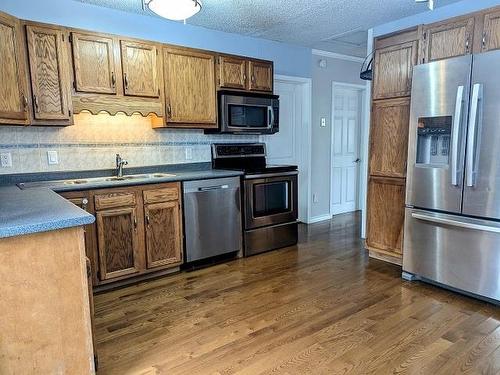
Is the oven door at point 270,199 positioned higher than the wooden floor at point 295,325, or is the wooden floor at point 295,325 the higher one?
the oven door at point 270,199

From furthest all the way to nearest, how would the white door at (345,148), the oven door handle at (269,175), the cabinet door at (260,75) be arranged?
the white door at (345,148) → the cabinet door at (260,75) → the oven door handle at (269,175)

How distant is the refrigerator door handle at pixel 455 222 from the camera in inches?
96.0

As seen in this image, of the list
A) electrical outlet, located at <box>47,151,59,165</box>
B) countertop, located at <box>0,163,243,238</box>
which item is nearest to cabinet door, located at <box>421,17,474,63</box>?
countertop, located at <box>0,163,243,238</box>

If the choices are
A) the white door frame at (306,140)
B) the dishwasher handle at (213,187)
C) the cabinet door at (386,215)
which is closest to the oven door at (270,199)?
the dishwasher handle at (213,187)

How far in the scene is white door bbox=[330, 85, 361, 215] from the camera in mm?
5364

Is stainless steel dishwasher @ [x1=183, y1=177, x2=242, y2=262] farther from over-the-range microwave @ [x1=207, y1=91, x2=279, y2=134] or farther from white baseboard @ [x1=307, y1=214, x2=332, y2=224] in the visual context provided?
white baseboard @ [x1=307, y1=214, x2=332, y2=224]

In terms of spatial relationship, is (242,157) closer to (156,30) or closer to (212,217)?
(212,217)

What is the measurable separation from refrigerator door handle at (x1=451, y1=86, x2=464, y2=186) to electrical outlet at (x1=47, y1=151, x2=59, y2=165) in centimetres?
329

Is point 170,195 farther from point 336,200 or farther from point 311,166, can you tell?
point 336,200

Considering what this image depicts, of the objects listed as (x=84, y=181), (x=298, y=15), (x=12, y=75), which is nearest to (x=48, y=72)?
(x=12, y=75)

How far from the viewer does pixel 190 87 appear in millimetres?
3408

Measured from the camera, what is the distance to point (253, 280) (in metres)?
3.06

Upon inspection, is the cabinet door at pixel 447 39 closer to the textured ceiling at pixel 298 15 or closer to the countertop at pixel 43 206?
the textured ceiling at pixel 298 15

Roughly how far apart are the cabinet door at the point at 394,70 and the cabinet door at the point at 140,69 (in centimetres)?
210
